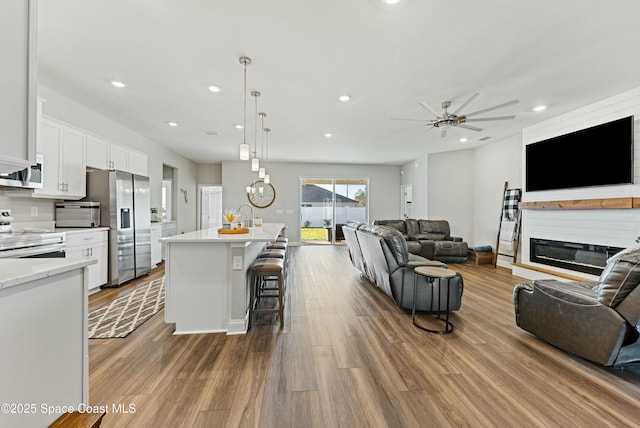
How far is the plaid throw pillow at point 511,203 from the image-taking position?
5.40 meters

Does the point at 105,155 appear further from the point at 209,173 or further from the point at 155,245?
the point at 209,173

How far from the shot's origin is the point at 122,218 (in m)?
4.13

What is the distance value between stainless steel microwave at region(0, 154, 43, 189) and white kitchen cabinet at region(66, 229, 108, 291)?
650mm

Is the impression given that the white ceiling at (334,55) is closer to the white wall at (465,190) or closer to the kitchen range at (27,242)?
the kitchen range at (27,242)

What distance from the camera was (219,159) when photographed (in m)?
8.13

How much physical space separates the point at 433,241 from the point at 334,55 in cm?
487

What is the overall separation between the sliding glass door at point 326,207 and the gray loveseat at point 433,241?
219cm

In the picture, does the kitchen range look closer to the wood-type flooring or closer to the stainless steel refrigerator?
the stainless steel refrigerator

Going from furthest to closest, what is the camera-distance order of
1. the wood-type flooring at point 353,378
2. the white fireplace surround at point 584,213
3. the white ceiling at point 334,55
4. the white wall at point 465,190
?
the white wall at point 465,190 → the white fireplace surround at point 584,213 → the white ceiling at point 334,55 → the wood-type flooring at point 353,378

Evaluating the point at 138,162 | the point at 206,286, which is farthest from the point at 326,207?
the point at 206,286

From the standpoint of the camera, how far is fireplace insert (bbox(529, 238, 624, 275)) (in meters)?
3.78

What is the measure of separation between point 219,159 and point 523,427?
833 centimetres

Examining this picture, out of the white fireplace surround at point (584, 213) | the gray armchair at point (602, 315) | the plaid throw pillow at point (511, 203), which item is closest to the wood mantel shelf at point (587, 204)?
the white fireplace surround at point (584, 213)

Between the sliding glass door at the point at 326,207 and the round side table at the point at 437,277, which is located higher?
the sliding glass door at the point at 326,207
